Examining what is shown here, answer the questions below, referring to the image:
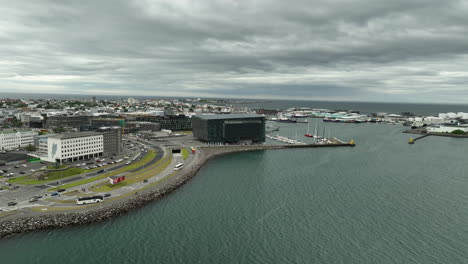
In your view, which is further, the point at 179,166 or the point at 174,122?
the point at 174,122

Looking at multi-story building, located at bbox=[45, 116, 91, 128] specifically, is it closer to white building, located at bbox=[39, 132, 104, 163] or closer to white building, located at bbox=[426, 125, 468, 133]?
white building, located at bbox=[39, 132, 104, 163]

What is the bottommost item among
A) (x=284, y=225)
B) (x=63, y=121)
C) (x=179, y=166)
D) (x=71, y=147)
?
(x=284, y=225)

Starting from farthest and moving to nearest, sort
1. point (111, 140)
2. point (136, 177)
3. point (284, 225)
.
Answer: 1. point (111, 140)
2. point (136, 177)
3. point (284, 225)

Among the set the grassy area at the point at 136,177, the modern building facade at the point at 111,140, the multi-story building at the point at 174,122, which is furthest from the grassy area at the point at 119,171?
the multi-story building at the point at 174,122

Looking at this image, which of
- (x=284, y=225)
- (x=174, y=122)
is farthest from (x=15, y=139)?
(x=284, y=225)

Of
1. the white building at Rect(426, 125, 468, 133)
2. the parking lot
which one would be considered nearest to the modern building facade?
the parking lot

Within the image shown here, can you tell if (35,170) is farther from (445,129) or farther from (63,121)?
(445,129)

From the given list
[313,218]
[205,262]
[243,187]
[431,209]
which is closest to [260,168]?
[243,187]
